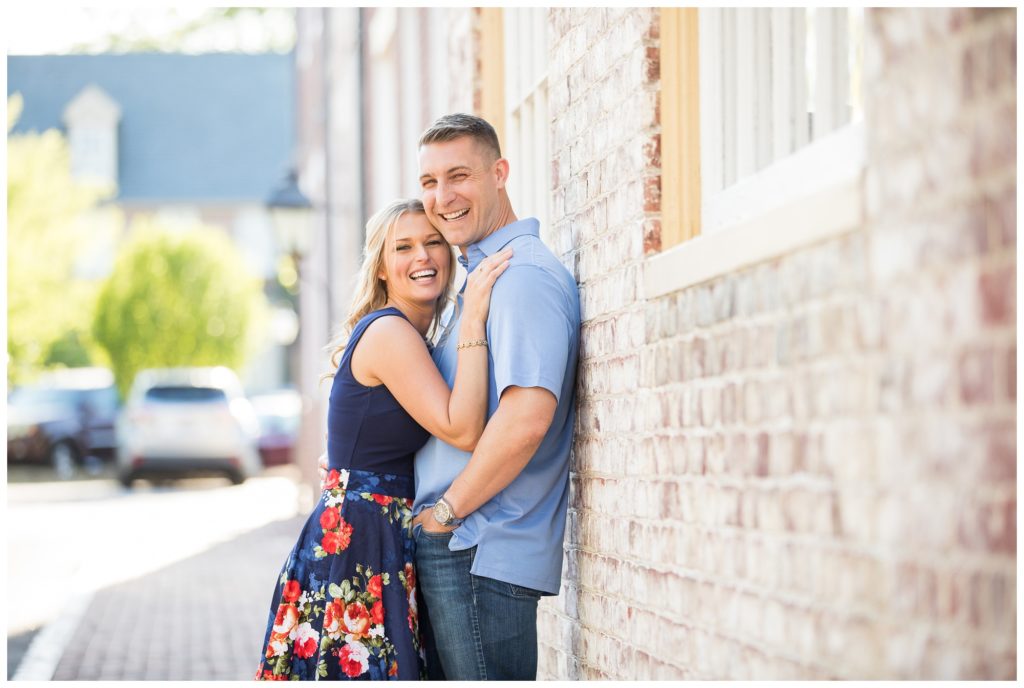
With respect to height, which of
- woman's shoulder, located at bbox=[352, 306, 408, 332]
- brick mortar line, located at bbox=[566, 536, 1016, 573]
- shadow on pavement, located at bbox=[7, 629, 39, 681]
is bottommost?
shadow on pavement, located at bbox=[7, 629, 39, 681]

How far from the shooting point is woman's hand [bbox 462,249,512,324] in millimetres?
3619

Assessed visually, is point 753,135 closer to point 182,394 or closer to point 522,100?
point 522,100

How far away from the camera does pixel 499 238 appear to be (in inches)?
152

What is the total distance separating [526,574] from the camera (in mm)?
3568

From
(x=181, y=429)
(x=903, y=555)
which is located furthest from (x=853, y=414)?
(x=181, y=429)

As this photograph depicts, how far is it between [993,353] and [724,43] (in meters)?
1.61

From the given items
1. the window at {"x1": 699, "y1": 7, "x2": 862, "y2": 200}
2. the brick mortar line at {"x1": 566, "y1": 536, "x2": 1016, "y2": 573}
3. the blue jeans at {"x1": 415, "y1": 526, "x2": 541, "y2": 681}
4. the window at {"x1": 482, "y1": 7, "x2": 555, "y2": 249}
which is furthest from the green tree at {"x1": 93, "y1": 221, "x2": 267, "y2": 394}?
the brick mortar line at {"x1": 566, "y1": 536, "x2": 1016, "y2": 573}

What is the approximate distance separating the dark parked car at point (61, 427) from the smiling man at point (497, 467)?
72.8 feet

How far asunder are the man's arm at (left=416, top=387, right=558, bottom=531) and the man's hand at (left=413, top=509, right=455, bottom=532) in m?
0.10

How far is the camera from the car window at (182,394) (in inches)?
789

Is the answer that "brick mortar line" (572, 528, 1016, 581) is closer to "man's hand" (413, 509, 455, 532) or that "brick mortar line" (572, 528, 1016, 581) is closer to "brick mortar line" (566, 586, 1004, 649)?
"brick mortar line" (566, 586, 1004, 649)

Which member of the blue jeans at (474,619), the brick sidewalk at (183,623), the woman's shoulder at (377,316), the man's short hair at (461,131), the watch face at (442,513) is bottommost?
the brick sidewalk at (183,623)

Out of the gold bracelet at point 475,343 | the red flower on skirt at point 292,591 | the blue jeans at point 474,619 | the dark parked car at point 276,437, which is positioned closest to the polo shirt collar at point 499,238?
the gold bracelet at point 475,343

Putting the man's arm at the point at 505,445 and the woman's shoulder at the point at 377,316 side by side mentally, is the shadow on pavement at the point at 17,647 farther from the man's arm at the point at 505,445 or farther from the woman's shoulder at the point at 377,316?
the man's arm at the point at 505,445
